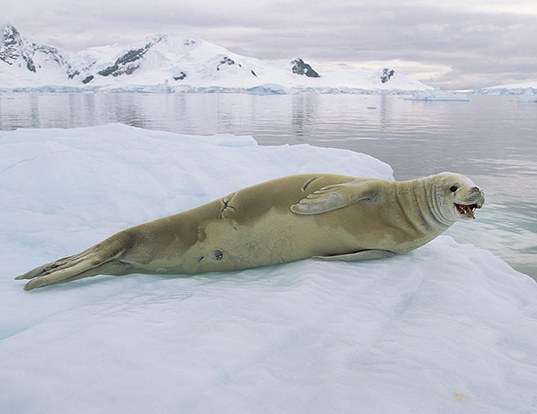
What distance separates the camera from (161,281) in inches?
131

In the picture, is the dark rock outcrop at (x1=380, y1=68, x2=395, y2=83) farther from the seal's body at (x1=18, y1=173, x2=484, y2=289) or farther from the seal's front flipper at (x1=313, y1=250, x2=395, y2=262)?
the seal's front flipper at (x1=313, y1=250, x2=395, y2=262)

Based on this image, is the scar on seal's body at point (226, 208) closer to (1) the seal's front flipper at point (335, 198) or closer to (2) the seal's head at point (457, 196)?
(1) the seal's front flipper at point (335, 198)

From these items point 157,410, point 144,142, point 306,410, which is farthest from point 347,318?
point 144,142

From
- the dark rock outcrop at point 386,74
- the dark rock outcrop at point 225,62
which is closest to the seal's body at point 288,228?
the dark rock outcrop at point 225,62

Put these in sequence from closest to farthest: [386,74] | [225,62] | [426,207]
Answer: [426,207], [225,62], [386,74]

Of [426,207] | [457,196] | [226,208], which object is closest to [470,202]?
[457,196]

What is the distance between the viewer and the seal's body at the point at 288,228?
11.3 feet

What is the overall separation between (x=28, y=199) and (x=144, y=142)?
6.33 feet

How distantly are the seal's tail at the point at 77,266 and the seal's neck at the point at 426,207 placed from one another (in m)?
1.78

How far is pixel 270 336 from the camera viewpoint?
7.47ft

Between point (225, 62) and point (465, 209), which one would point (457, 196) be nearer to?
point (465, 209)

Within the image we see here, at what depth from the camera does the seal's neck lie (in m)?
3.52

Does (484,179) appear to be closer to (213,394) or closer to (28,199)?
(28,199)

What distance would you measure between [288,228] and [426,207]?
877 mm
